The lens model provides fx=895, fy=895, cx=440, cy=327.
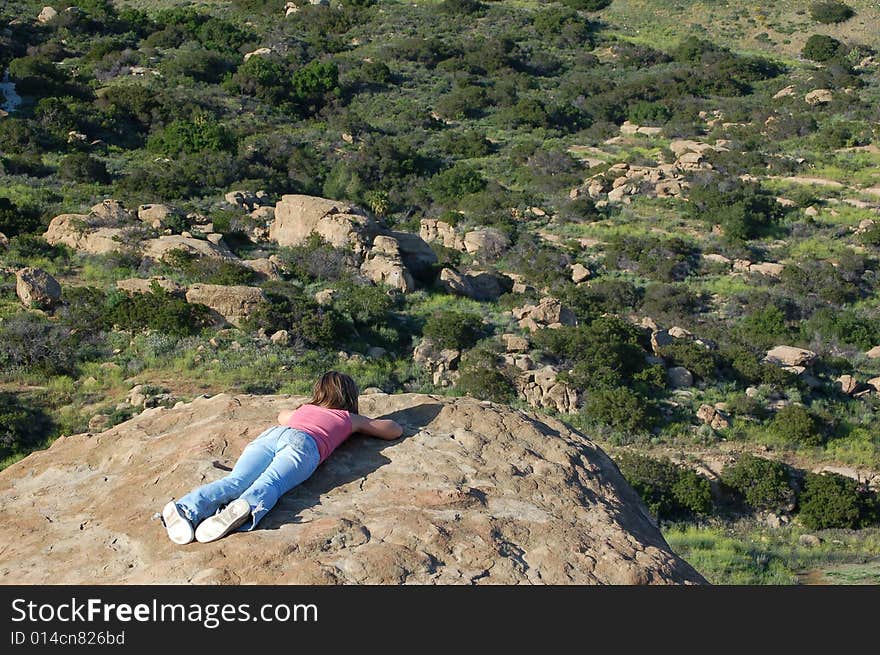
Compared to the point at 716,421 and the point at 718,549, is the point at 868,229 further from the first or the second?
the point at 718,549

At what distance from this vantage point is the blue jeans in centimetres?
529

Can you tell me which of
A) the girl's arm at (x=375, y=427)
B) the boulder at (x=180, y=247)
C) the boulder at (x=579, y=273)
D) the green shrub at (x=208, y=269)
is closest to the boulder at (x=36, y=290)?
the green shrub at (x=208, y=269)

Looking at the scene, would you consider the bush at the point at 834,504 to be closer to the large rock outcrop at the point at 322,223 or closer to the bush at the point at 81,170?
the large rock outcrop at the point at 322,223

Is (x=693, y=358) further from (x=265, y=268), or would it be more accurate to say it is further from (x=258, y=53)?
(x=258, y=53)

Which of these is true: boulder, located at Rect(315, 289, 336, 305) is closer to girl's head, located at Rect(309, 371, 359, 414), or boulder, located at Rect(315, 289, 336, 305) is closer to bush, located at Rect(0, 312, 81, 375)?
bush, located at Rect(0, 312, 81, 375)

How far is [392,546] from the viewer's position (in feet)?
17.0

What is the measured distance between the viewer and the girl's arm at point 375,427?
6.43m

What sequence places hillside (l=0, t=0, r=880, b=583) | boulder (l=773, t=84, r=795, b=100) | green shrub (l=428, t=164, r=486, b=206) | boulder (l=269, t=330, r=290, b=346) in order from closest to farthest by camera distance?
hillside (l=0, t=0, r=880, b=583), boulder (l=269, t=330, r=290, b=346), green shrub (l=428, t=164, r=486, b=206), boulder (l=773, t=84, r=795, b=100)

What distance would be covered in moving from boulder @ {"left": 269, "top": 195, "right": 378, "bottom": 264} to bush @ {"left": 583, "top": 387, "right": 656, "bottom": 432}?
8.20 meters

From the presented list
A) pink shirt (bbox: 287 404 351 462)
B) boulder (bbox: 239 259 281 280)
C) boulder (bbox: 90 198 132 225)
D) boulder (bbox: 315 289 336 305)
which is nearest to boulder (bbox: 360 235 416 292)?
boulder (bbox: 315 289 336 305)

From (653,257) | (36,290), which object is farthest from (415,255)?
(36,290)

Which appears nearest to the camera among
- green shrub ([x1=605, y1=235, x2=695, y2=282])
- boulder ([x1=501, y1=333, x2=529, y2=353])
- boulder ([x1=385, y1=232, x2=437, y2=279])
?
boulder ([x1=501, y1=333, x2=529, y2=353])

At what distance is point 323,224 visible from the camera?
2352cm

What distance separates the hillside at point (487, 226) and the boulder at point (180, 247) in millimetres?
94
